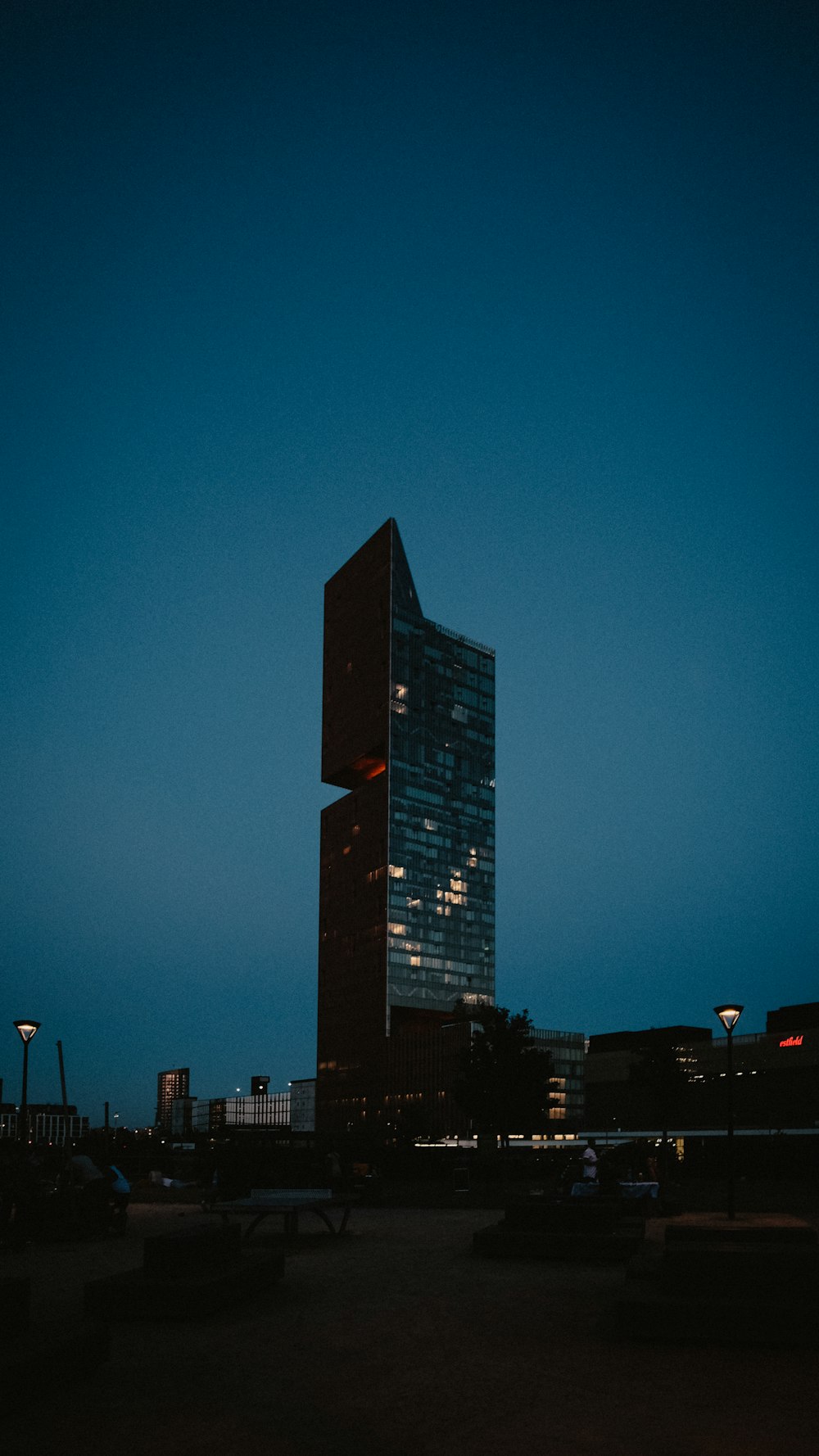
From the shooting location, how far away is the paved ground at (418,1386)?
7086 mm

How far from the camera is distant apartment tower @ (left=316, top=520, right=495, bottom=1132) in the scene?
166 meters

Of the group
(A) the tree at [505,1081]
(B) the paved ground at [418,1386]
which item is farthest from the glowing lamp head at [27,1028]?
(A) the tree at [505,1081]

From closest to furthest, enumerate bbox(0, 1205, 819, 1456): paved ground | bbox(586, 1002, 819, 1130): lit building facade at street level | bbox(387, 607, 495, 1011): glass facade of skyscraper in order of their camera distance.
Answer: bbox(0, 1205, 819, 1456): paved ground < bbox(586, 1002, 819, 1130): lit building facade at street level < bbox(387, 607, 495, 1011): glass facade of skyscraper

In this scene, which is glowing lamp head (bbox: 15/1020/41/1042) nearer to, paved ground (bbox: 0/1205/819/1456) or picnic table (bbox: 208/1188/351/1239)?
picnic table (bbox: 208/1188/351/1239)

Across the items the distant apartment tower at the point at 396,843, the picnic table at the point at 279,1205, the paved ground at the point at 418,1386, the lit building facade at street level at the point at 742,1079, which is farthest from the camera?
the distant apartment tower at the point at 396,843

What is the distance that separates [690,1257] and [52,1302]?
714cm

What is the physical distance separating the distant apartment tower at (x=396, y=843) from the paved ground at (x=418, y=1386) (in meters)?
150

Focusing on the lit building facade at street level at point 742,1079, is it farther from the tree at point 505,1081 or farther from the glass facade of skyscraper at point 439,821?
the tree at point 505,1081

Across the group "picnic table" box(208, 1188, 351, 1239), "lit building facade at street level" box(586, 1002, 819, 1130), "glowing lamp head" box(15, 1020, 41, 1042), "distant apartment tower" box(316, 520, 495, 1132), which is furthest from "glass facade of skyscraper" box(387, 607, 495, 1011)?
"picnic table" box(208, 1188, 351, 1239)

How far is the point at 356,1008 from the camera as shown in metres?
171

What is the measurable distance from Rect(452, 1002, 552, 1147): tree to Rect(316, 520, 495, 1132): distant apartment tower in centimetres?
11168

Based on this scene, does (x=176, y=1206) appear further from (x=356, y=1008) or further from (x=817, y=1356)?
(x=356, y=1008)

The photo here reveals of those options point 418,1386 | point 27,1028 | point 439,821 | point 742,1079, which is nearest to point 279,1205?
point 418,1386

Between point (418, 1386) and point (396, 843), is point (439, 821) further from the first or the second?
point (418, 1386)
